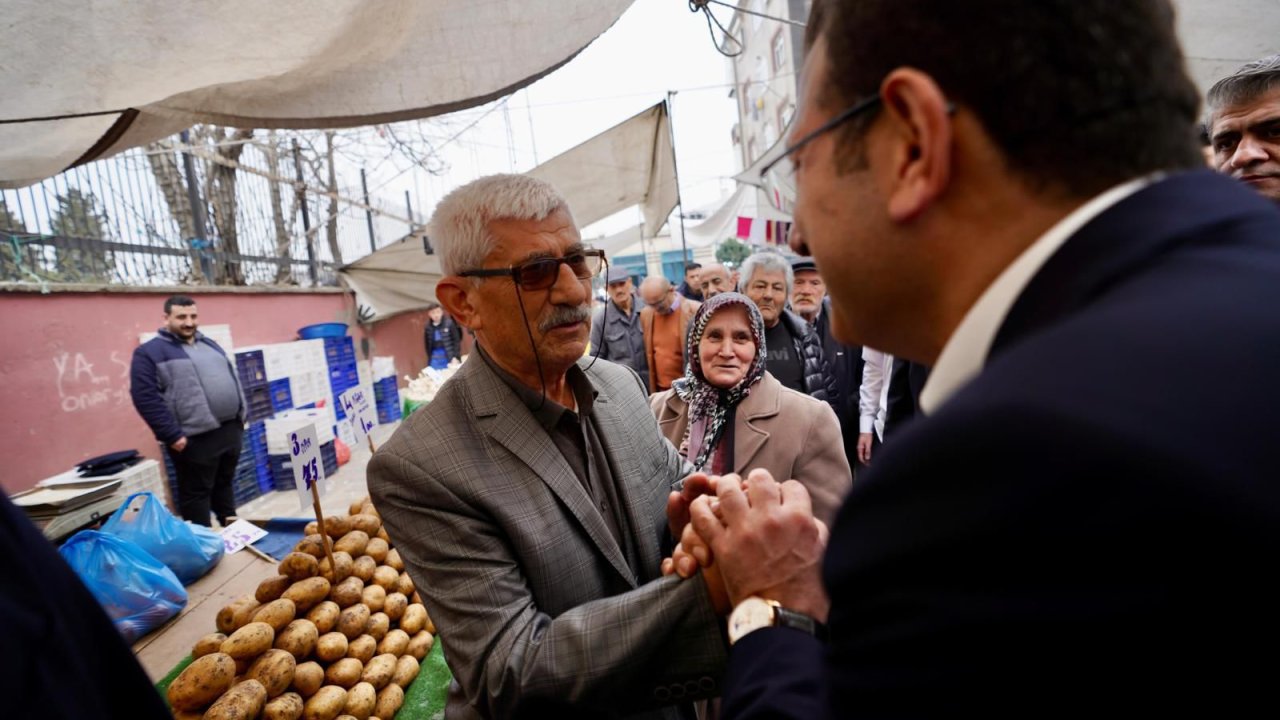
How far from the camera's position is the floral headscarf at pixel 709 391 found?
2656 mm

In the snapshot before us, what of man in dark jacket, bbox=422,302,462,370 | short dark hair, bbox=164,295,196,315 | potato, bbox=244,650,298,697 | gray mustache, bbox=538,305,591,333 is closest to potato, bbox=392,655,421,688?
potato, bbox=244,650,298,697

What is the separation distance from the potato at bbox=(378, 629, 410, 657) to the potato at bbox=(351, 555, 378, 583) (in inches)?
11.9

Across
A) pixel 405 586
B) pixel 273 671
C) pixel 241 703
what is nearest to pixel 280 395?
pixel 405 586

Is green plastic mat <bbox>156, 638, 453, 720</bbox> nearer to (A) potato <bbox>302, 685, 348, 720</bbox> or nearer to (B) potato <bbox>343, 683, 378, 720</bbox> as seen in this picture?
(B) potato <bbox>343, 683, 378, 720</bbox>

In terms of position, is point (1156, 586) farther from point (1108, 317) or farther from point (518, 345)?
point (518, 345)

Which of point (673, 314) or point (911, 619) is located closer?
point (911, 619)

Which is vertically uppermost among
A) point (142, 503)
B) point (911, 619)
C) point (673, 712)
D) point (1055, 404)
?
point (1055, 404)

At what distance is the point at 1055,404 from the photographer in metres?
0.46

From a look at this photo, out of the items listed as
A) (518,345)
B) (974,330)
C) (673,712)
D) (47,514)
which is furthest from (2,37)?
(47,514)

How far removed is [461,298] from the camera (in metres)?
1.76

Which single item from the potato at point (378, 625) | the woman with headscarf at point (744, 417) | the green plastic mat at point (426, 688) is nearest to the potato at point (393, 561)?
the potato at point (378, 625)

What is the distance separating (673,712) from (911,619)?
1.41 m

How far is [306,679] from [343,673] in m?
0.15

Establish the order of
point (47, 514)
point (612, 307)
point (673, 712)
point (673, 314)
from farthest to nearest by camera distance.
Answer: point (612, 307)
point (673, 314)
point (47, 514)
point (673, 712)
